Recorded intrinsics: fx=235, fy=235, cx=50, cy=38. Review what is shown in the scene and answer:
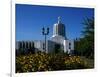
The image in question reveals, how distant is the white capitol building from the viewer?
9.32 ft

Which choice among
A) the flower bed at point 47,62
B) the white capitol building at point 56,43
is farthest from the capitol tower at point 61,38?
the flower bed at point 47,62

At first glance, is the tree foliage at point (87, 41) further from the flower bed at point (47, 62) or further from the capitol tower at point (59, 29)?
the capitol tower at point (59, 29)

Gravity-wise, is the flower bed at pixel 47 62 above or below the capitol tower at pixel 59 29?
below

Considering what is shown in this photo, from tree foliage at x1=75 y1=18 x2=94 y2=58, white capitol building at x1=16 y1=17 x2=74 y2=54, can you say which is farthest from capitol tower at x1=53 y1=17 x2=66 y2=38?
tree foliage at x1=75 y1=18 x2=94 y2=58

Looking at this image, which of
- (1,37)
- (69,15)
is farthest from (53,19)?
(1,37)

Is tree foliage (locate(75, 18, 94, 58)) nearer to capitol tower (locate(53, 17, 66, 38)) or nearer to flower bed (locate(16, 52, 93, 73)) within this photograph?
flower bed (locate(16, 52, 93, 73))

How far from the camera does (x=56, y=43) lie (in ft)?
9.62

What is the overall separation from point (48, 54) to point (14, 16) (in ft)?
2.03

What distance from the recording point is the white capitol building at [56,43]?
284 centimetres

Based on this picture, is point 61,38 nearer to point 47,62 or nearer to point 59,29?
point 59,29

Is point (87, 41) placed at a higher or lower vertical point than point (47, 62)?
higher

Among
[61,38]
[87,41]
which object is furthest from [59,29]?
[87,41]

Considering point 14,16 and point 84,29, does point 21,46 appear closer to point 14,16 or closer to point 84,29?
point 14,16

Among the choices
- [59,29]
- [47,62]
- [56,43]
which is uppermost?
A: [59,29]
